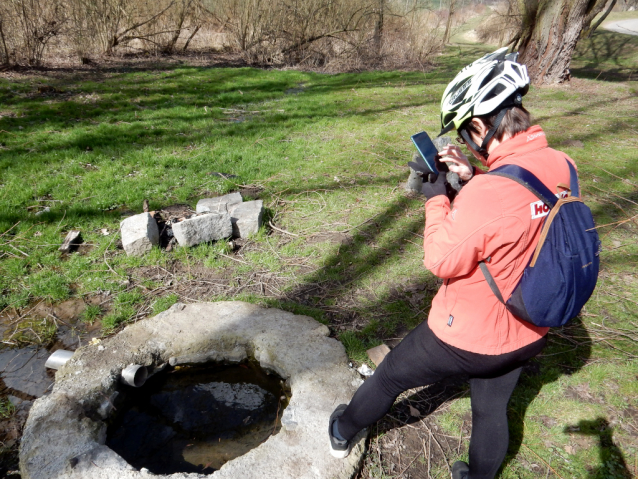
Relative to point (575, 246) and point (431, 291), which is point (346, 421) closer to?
point (575, 246)

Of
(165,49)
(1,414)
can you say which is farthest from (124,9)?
(1,414)

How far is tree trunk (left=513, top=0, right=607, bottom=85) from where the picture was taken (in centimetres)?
983

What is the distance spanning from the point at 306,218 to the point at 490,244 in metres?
3.55

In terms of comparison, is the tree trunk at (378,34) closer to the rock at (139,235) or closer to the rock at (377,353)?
the rock at (139,235)

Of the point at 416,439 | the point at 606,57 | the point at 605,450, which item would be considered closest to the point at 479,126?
the point at 416,439

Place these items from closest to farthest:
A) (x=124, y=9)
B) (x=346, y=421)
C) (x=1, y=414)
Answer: (x=346, y=421)
(x=1, y=414)
(x=124, y=9)

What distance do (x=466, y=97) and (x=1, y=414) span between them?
3.53m

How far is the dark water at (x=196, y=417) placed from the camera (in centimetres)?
255

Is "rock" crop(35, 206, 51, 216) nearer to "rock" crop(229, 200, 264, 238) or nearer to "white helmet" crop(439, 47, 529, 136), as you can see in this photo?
"rock" crop(229, 200, 264, 238)

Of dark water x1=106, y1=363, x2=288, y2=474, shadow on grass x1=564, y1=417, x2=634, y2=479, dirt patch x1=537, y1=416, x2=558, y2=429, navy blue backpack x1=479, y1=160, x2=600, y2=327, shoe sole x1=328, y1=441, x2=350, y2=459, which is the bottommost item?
dark water x1=106, y1=363, x2=288, y2=474

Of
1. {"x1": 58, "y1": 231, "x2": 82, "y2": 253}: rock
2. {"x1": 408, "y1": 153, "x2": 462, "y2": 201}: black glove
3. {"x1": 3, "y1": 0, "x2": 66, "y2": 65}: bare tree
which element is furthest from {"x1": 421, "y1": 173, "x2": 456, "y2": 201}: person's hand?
{"x1": 3, "y1": 0, "x2": 66, "y2": 65}: bare tree

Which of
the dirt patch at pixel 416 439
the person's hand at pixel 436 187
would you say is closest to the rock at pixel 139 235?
the dirt patch at pixel 416 439

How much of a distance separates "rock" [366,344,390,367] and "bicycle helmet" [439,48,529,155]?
71.6 inches

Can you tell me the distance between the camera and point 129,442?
2.61 meters
